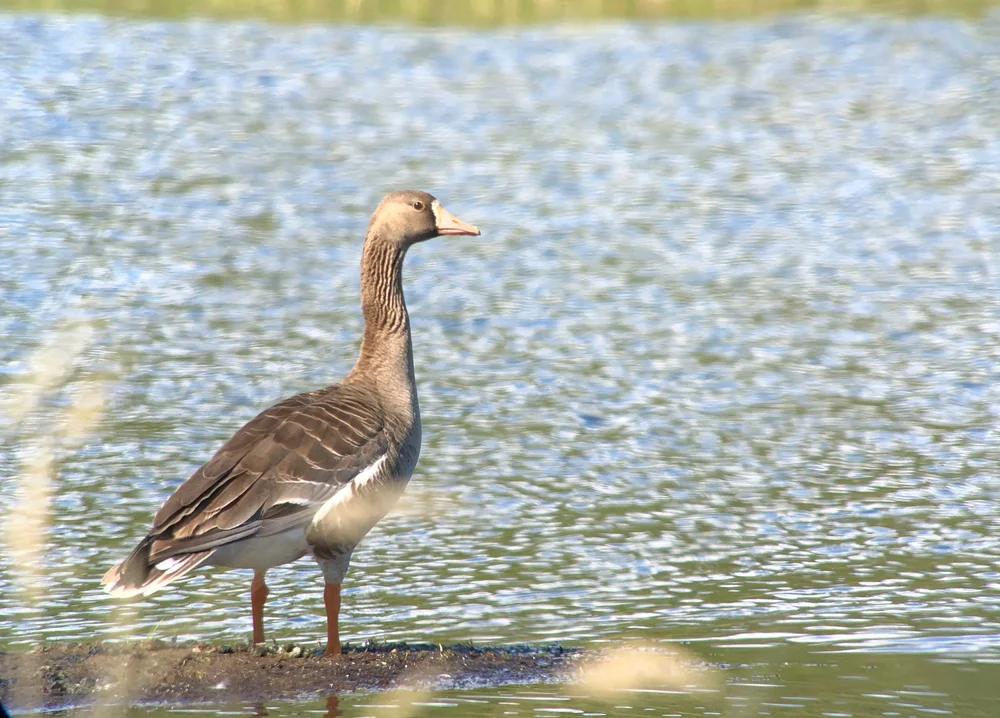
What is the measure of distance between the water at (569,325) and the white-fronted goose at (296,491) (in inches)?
27.9

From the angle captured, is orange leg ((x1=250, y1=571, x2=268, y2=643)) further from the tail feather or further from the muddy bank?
the tail feather

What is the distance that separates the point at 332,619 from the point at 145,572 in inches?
37.6

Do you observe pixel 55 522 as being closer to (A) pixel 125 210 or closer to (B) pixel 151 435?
(B) pixel 151 435

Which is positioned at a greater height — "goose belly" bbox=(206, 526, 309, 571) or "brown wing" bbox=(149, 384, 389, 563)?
A: "brown wing" bbox=(149, 384, 389, 563)

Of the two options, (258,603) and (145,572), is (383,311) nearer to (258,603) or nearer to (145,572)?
(258,603)

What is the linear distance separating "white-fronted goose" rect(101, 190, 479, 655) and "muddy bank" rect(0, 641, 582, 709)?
0.70 feet

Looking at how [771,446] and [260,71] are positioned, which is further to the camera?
[260,71]

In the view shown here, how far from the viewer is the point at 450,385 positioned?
11586 mm

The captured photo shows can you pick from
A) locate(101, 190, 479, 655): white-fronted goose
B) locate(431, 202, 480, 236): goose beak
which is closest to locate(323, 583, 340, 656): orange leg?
locate(101, 190, 479, 655): white-fronted goose

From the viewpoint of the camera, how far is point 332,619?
6699 mm

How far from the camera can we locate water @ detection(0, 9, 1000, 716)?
7.51 metres

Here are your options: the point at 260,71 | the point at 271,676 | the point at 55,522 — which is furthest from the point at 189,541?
the point at 260,71

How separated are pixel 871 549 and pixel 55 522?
4.72m

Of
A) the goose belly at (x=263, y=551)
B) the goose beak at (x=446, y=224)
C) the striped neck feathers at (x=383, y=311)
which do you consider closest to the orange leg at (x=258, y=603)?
the goose belly at (x=263, y=551)
